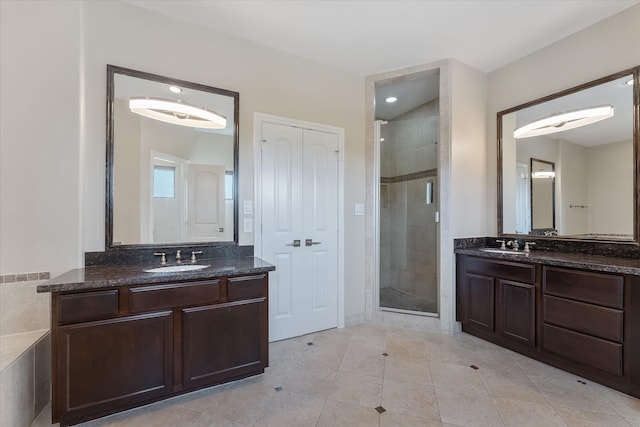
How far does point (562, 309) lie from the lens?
7.49 ft

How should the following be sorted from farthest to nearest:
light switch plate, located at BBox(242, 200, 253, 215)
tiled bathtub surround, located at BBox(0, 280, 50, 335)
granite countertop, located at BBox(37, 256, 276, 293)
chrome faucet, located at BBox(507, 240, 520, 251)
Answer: chrome faucet, located at BBox(507, 240, 520, 251) < light switch plate, located at BBox(242, 200, 253, 215) < tiled bathtub surround, located at BBox(0, 280, 50, 335) < granite countertop, located at BBox(37, 256, 276, 293)

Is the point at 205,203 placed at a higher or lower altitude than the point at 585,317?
higher

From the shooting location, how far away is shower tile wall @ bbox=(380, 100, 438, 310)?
3824 mm

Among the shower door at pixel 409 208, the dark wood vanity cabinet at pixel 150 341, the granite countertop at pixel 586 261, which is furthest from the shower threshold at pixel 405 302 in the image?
the dark wood vanity cabinet at pixel 150 341

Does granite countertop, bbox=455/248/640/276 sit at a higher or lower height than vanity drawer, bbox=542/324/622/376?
higher

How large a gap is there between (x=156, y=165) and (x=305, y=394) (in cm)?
212

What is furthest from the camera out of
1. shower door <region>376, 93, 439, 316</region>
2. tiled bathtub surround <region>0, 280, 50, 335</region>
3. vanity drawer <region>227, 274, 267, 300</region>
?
shower door <region>376, 93, 439, 316</region>

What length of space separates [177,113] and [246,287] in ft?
5.25

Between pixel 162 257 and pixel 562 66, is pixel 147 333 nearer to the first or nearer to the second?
pixel 162 257

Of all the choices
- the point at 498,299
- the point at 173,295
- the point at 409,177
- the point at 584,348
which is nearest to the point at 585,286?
the point at 584,348

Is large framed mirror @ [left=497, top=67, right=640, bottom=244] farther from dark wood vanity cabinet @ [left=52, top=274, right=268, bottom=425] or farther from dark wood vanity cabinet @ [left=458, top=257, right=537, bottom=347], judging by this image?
dark wood vanity cabinet @ [left=52, top=274, right=268, bottom=425]

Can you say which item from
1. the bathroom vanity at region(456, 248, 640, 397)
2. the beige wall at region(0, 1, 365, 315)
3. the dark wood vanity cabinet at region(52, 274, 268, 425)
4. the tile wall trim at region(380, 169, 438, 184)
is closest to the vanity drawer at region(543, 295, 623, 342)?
the bathroom vanity at region(456, 248, 640, 397)

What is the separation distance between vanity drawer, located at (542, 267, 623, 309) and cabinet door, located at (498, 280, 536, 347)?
0.55ft

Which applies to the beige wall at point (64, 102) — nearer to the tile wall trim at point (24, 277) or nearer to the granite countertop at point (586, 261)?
the tile wall trim at point (24, 277)
